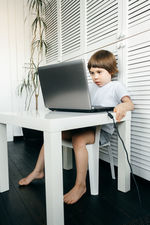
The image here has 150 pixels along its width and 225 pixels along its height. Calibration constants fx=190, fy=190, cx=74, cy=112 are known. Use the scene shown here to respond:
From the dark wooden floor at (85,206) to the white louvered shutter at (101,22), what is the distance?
1116mm

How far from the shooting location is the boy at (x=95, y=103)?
1067mm

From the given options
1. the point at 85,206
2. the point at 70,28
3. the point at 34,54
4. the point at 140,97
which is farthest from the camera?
the point at 34,54

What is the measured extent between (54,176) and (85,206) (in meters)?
0.41

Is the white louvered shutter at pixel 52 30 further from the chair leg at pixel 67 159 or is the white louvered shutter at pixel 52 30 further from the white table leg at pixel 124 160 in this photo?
the white table leg at pixel 124 160

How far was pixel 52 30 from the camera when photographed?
254 cm

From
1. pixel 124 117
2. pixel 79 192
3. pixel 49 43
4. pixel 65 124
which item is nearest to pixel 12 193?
pixel 79 192

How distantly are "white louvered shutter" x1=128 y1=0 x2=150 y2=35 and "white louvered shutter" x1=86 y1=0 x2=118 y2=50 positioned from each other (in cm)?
14

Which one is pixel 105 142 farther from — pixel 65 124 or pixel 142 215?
pixel 65 124

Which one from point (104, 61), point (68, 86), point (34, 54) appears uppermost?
point (34, 54)

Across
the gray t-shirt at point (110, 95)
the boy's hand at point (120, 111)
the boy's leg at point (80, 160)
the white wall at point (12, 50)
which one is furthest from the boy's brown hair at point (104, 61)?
the white wall at point (12, 50)

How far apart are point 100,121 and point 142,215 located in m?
0.52

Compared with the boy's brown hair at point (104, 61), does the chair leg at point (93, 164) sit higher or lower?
lower

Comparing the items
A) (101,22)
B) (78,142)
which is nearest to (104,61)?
(101,22)

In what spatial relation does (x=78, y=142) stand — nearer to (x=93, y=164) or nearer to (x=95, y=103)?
(x=93, y=164)
